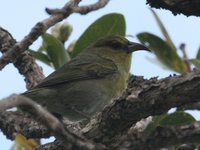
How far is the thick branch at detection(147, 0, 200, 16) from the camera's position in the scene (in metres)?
3.38

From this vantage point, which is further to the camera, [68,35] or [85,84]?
[85,84]

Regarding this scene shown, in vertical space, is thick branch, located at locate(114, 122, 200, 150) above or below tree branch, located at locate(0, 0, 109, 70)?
below

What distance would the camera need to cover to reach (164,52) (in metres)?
4.34

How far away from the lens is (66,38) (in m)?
6.04

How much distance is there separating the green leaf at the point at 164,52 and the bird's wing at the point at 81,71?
1.99 metres

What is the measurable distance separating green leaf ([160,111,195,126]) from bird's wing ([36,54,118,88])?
2104 mm

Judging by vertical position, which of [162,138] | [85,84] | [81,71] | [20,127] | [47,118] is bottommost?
[162,138]

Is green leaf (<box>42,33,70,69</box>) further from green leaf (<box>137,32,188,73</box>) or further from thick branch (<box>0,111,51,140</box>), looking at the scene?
green leaf (<box>137,32,188,73</box>)

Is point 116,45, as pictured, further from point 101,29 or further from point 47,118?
point 47,118

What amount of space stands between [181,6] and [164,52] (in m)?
0.97

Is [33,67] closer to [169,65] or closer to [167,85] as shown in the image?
[169,65]

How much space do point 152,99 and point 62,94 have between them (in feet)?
9.71

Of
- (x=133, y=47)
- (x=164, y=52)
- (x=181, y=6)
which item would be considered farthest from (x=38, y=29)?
(x=133, y=47)

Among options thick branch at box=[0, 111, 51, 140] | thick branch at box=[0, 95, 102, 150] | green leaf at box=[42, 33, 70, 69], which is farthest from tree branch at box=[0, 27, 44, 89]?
thick branch at box=[0, 95, 102, 150]
